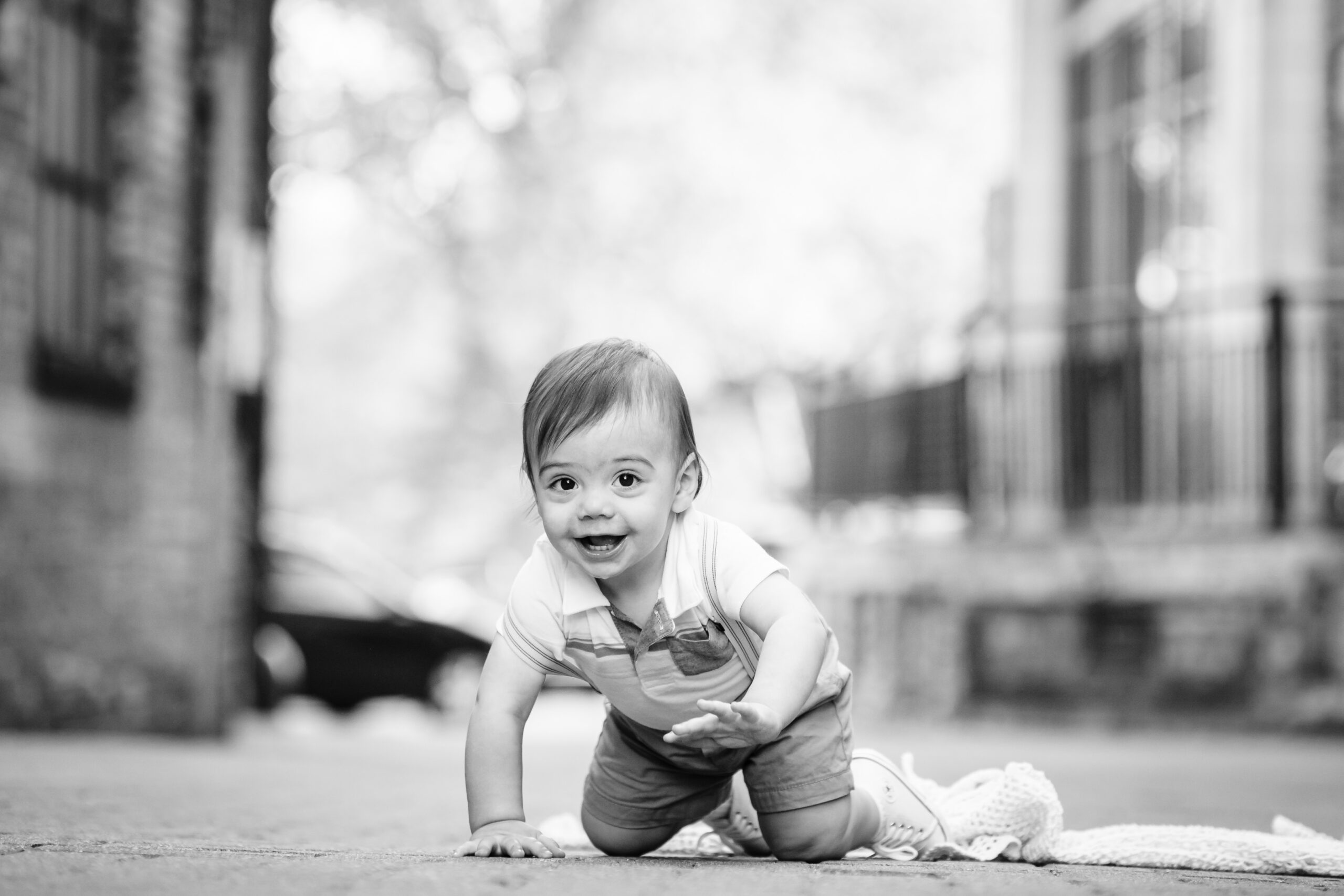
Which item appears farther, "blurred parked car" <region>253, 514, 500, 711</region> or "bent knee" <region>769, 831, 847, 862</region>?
"blurred parked car" <region>253, 514, 500, 711</region>

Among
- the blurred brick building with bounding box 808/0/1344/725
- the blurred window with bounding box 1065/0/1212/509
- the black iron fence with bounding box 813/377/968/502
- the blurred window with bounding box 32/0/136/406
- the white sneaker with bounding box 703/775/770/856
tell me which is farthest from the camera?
the black iron fence with bounding box 813/377/968/502

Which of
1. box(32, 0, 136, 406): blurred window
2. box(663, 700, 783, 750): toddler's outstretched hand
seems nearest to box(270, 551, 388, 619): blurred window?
box(32, 0, 136, 406): blurred window

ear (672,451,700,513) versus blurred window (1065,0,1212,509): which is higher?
blurred window (1065,0,1212,509)

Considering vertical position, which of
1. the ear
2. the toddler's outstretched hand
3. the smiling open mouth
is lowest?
the toddler's outstretched hand

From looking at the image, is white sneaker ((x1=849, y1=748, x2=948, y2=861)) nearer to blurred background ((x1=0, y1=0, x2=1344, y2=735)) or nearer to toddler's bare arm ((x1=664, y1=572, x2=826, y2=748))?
toddler's bare arm ((x1=664, y1=572, x2=826, y2=748))

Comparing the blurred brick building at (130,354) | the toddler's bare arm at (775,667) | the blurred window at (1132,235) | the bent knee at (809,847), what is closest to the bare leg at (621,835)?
the bent knee at (809,847)

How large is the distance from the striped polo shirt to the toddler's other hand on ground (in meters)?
0.29

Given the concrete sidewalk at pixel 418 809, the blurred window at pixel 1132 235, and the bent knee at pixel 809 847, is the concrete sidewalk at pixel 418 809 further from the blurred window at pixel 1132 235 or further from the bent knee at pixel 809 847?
the blurred window at pixel 1132 235

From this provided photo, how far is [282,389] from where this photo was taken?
32.5 metres

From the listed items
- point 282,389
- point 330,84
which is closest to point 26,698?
point 330,84

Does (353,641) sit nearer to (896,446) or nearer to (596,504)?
(896,446)

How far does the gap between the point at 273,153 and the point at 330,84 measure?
15.2 metres

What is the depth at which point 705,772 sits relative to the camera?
Answer: 303 cm

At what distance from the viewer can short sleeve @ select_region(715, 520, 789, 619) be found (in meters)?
2.88
